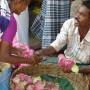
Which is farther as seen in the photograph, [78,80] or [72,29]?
[72,29]

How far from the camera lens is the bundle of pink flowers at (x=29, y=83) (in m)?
2.89

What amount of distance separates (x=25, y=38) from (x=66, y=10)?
774 millimetres

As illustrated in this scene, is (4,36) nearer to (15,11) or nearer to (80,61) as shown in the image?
(15,11)

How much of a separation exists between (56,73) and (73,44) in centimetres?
48

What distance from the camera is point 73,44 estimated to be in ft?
11.6

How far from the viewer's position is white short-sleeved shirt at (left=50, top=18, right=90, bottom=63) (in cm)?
349

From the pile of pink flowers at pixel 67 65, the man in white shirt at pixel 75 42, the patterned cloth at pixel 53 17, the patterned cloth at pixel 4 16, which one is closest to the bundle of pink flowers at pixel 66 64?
the pile of pink flowers at pixel 67 65

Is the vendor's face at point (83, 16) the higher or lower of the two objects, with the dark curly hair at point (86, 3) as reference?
lower

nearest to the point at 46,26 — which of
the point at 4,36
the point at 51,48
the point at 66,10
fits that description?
the point at 66,10

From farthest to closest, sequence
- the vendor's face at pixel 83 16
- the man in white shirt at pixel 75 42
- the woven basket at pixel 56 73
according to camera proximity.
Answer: the man in white shirt at pixel 75 42 → the vendor's face at pixel 83 16 → the woven basket at pixel 56 73

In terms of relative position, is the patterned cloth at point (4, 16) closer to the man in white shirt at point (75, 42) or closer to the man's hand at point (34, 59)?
the man's hand at point (34, 59)

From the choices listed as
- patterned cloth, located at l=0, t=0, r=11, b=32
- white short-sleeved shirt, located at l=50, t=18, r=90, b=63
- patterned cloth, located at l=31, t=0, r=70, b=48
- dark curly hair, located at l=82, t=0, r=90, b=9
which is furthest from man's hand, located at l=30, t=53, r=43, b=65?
patterned cloth, located at l=31, t=0, r=70, b=48

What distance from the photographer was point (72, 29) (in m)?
3.51

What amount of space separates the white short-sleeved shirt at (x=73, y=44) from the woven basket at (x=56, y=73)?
1.34ft
